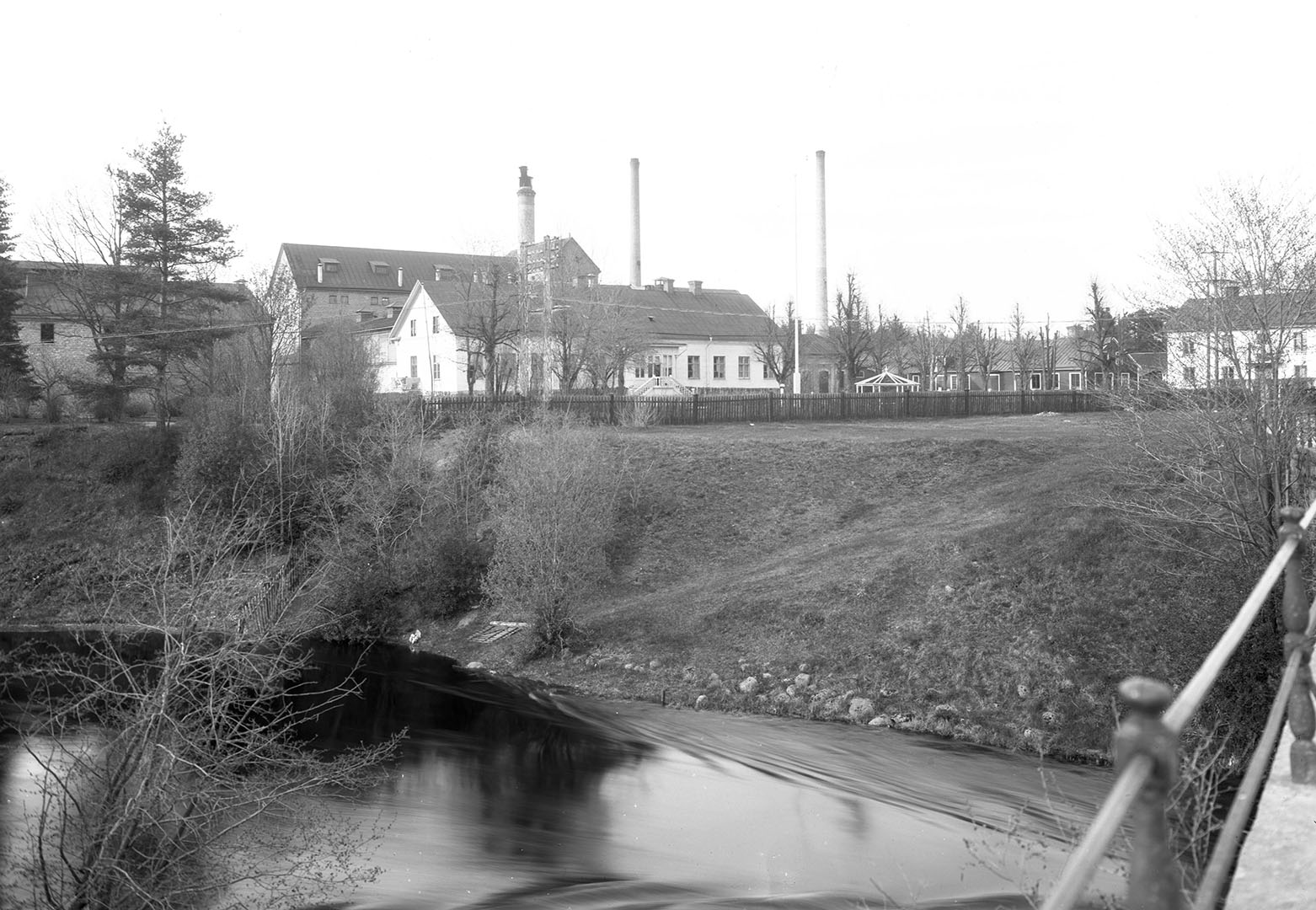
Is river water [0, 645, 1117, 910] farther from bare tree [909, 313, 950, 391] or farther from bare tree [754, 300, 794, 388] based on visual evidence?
bare tree [909, 313, 950, 391]

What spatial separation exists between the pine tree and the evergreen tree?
242 inches

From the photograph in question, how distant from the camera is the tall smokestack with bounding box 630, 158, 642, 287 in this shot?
76250 millimetres

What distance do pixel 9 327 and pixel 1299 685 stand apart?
2160 inches

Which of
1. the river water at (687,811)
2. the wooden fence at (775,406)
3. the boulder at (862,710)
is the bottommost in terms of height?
the river water at (687,811)

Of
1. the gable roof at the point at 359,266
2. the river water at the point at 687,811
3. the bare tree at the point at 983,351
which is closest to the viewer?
the river water at the point at 687,811

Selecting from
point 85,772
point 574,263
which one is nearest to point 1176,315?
point 85,772

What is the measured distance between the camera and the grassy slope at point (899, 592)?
20422mm

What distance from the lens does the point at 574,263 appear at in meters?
66.8

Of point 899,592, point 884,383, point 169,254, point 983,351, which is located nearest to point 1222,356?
point 899,592

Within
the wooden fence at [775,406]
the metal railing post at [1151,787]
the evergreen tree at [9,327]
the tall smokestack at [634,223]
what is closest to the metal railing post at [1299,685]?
the metal railing post at [1151,787]

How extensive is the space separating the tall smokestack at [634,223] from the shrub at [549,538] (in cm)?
4868

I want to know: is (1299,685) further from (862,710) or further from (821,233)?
(821,233)

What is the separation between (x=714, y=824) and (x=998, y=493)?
1832 centimetres

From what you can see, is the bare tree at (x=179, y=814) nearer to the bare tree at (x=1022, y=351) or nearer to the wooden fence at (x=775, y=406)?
the wooden fence at (x=775, y=406)
